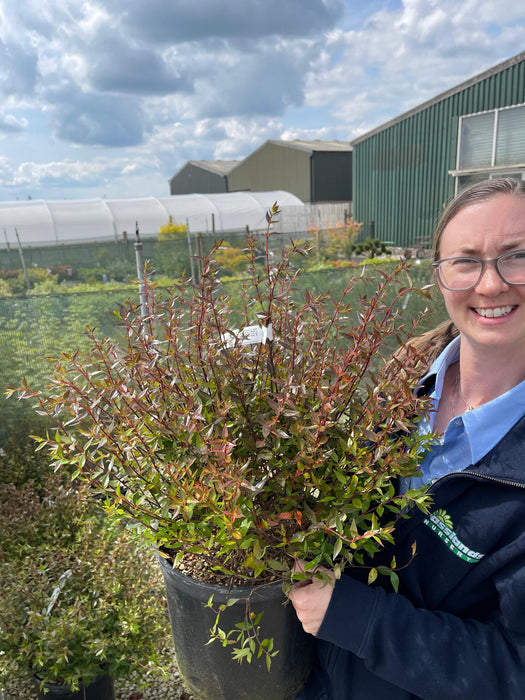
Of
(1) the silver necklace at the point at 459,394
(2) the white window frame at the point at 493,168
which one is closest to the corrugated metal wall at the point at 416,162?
(2) the white window frame at the point at 493,168

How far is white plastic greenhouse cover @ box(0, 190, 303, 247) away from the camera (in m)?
19.4

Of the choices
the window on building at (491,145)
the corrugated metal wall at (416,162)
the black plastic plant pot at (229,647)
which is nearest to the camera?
the black plastic plant pot at (229,647)

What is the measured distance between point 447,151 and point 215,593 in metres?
17.6

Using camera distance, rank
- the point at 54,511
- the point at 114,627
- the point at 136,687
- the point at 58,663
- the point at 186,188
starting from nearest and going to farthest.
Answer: the point at 58,663 < the point at 114,627 < the point at 136,687 < the point at 54,511 < the point at 186,188

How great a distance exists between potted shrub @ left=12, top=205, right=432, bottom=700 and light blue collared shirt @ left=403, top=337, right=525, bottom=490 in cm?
13

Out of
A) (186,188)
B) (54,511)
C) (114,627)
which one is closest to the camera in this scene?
(114,627)

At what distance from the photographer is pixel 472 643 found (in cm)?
111

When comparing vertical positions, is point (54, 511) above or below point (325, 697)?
below

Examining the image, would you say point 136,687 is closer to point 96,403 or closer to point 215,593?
point 215,593

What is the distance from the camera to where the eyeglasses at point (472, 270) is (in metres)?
1.22

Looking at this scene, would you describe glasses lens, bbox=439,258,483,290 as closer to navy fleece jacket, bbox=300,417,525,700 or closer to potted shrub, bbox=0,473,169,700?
navy fleece jacket, bbox=300,417,525,700

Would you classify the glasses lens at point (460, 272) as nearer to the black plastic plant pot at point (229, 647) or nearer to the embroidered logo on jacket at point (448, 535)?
the embroidered logo on jacket at point (448, 535)

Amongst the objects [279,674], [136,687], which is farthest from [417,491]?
[136,687]

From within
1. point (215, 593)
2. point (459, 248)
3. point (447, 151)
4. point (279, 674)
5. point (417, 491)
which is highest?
point (447, 151)
